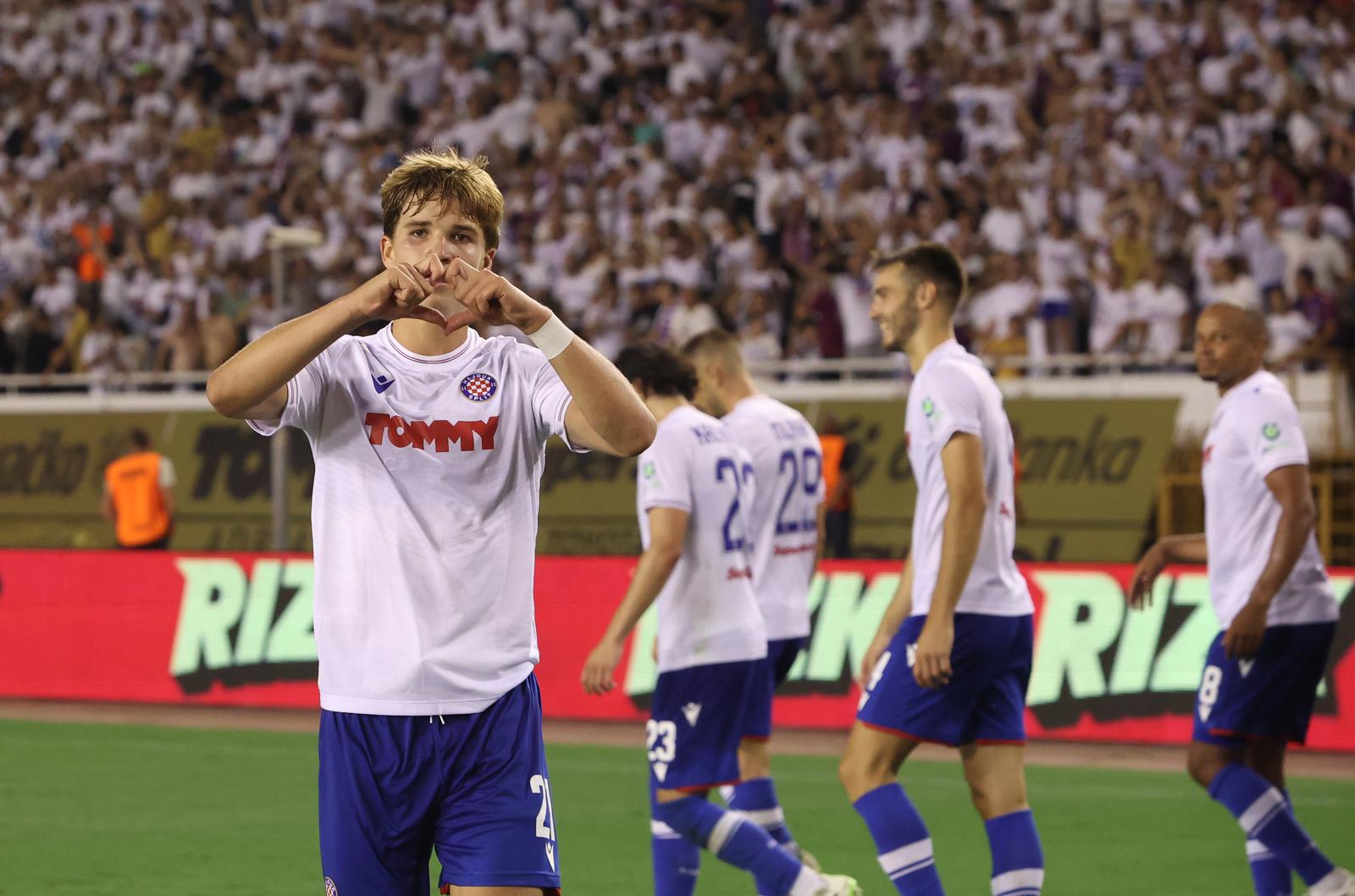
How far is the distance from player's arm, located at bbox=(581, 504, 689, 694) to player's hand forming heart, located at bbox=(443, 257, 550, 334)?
10.2 ft

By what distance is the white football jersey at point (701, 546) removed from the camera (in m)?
7.09

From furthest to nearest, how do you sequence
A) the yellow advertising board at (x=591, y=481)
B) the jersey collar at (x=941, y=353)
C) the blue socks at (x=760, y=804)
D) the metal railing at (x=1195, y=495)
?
the yellow advertising board at (x=591, y=481)
the metal railing at (x=1195, y=495)
the blue socks at (x=760, y=804)
the jersey collar at (x=941, y=353)

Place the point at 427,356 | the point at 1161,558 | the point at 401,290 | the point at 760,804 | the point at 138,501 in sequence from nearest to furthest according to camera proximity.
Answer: the point at 401,290 < the point at 427,356 < the point at 1161,558 < the point at 760,804 < the point at 138,501

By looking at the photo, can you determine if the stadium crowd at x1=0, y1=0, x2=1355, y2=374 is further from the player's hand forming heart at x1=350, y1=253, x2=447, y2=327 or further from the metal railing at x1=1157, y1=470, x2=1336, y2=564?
the player's hand forming heart at x1=350, y1=253, x2=447, y2=327

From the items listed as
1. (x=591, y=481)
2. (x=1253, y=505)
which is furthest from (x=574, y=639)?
(x=1253, y=505)

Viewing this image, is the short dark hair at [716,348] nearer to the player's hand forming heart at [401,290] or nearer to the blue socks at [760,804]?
the blue socks at [760,804]

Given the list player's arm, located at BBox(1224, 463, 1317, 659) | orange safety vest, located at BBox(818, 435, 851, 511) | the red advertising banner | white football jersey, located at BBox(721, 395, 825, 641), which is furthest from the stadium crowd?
player's arm, located at BBox(1224, 463, 1317, 659)

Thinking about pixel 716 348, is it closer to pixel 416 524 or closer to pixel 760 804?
pixel 760 804

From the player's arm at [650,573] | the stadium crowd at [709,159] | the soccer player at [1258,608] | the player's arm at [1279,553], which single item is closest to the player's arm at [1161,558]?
the soccer player at [1258,608]

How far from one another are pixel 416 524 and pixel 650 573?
9.45ft

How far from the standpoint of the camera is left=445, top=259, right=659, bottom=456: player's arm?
150 inches

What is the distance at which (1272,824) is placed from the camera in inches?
272

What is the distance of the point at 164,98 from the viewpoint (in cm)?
2672

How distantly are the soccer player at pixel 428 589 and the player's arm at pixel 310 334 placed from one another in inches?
6.2
